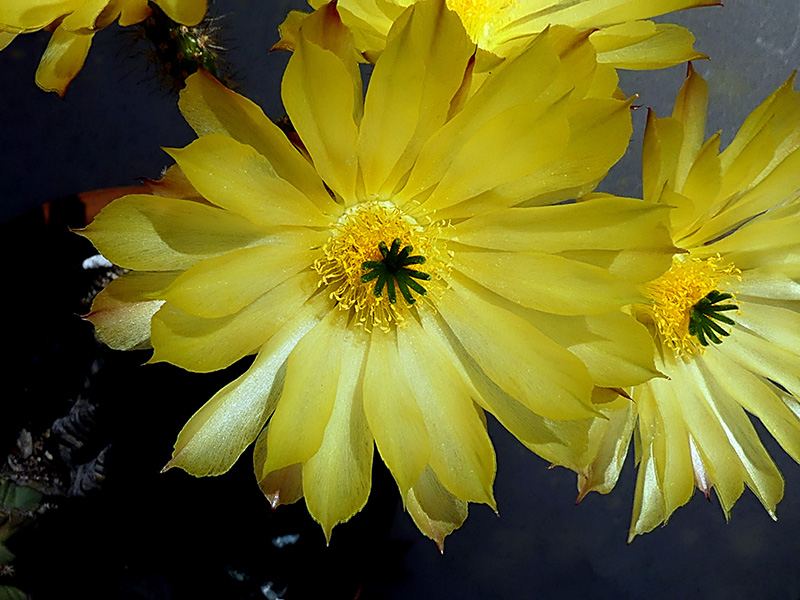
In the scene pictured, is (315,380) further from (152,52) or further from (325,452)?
(152,52)

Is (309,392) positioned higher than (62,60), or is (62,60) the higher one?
(62,60)

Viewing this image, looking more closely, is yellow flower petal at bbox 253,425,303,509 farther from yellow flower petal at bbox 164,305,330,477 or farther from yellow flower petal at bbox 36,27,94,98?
yellow flower petal at bbox 36,27,94,98

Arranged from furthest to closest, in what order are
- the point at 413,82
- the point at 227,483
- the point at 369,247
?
the point at 227,483 < the point at 369,247 < the point at 413,82

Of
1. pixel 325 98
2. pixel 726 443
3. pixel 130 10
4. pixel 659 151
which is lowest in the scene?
pixel 726 443

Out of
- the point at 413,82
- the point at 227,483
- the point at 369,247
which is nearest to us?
the point at 413,82

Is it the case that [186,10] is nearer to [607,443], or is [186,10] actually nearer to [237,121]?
[237,121]

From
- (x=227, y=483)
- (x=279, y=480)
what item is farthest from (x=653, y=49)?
(x=227, y=483)

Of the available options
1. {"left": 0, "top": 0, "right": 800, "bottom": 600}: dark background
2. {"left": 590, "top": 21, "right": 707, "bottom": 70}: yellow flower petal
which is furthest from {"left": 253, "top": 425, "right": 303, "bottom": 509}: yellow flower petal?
{"left": 590, "top": 21, "right": 707, "bottom": 70}: yellow flower petal

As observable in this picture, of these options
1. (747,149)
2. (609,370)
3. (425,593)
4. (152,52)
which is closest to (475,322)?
(609,370)
